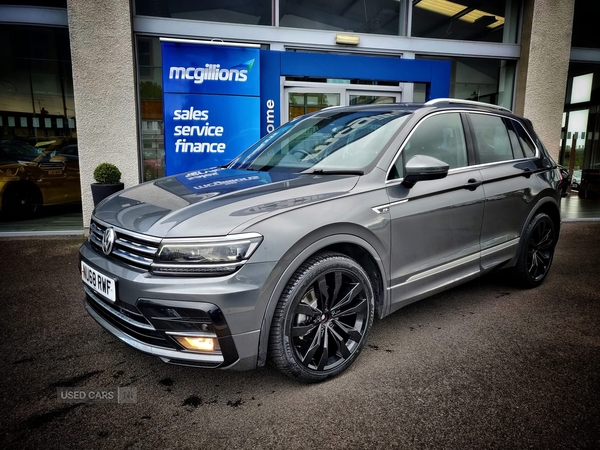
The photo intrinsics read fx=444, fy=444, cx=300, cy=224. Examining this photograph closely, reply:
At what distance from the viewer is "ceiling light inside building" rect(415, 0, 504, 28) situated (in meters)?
8.20

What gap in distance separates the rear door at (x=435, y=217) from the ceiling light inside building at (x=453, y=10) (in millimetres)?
5737

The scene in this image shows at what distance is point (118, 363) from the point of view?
286cm

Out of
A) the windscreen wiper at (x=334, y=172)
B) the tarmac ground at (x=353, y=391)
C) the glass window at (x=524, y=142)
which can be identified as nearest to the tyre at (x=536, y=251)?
the tarmac ground at (x=353, y=391)

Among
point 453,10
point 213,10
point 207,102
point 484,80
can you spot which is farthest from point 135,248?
point 484,80

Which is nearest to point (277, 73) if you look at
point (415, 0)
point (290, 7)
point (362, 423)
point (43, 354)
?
point (290, 7)

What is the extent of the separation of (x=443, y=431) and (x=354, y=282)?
91 cm

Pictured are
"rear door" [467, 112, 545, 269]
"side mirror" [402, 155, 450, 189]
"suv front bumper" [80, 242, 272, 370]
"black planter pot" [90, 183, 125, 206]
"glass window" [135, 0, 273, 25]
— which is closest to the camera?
"suv front bumper" [80, 242, 272, 370]

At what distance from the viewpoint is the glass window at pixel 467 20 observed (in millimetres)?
8211

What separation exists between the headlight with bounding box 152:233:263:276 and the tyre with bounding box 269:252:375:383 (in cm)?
34

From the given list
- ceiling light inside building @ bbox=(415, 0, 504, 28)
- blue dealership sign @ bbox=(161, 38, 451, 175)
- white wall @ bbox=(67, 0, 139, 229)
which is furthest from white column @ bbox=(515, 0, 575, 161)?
white wall @ bbox=(67, 0, 139, 229)

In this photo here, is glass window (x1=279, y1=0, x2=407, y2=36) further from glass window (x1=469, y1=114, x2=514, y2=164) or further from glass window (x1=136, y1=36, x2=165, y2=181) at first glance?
glass window (x1=469, y1=114, x2=514, y2=164)

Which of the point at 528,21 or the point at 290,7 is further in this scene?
the point at 528,21

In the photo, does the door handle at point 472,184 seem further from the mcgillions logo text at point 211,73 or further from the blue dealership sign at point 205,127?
the mcgillions logo text at point 211,73

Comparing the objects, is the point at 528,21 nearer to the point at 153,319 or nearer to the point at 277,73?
the point at 277,73
